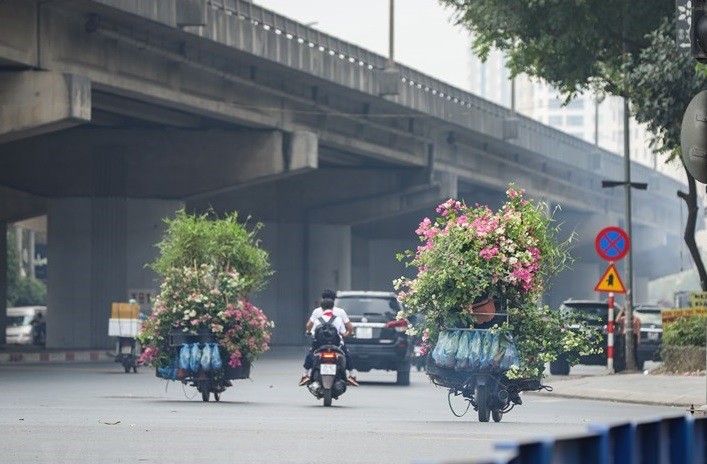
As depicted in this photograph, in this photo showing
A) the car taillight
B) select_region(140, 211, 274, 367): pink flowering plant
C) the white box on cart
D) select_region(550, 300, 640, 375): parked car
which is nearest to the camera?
select_region(140, 211, 274, 367): pink flowering plant

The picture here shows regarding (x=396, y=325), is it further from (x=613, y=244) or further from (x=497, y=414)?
(x=497, y=414)

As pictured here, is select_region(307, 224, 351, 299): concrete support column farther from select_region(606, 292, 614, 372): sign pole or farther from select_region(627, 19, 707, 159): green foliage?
select_region(627, 19, 707, 159): green foliage

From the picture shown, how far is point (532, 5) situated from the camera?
33719 mm

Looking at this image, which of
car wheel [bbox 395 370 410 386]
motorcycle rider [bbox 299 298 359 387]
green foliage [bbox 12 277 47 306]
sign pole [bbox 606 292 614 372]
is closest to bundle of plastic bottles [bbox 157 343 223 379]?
motorcycle rider [bbox 299 298 359 387]

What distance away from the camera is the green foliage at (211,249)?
25.7 m

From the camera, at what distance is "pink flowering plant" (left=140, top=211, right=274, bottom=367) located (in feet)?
82.9

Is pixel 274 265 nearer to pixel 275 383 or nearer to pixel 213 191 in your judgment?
pixel 213 191

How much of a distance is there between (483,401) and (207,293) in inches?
238

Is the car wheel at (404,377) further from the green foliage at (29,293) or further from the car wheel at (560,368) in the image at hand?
the green foliage at (29,293)

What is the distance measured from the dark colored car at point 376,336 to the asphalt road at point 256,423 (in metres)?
1.15

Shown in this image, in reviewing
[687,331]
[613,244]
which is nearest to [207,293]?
[613,244]

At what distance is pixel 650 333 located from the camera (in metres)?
43.6

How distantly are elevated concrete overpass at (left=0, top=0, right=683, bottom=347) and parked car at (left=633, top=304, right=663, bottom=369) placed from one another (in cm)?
1149

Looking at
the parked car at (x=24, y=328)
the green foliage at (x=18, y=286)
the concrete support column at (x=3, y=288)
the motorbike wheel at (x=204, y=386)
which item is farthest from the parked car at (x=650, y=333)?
the green foliage at (x=18, y=286)
